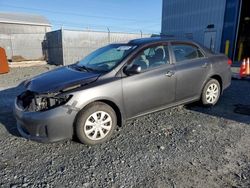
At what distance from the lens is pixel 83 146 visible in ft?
11.0

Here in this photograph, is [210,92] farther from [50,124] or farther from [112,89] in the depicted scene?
[50,124]

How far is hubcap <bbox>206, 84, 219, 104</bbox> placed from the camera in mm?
4793

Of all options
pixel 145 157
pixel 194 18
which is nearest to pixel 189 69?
pixel 145 157

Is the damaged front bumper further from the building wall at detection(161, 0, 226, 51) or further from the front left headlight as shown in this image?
the building wall at detection(161, 0, 226, 51)

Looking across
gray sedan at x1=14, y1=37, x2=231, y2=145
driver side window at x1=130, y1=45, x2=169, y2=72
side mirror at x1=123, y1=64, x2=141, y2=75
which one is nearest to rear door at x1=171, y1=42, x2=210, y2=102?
gray sedan at x1=14, y1=37, x2=231, y2=145

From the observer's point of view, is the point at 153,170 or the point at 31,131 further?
the point at 31,131

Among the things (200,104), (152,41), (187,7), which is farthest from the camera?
(187,7)

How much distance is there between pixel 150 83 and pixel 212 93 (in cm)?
187

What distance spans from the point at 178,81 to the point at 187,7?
15.7m

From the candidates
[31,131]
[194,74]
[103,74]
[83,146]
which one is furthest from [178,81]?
[31,131]

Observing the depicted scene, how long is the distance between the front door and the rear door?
0.60 feet

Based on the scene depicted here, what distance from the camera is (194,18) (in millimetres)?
17344

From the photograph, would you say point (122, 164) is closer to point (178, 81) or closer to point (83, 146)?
point (83, 146)

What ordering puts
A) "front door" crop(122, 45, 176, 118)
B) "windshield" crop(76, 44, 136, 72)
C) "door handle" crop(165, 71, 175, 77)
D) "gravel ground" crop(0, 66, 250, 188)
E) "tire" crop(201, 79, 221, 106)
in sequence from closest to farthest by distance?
"gravel ground" crop(0, 66, 250, 188)
"front door" crop(122, 45, 176, 118)
"windshield" crop(76, 44, 136, 72)
"door handle" crop(165, 71, 175, 77)
"tire" crop(201, 79, 221, 106)
